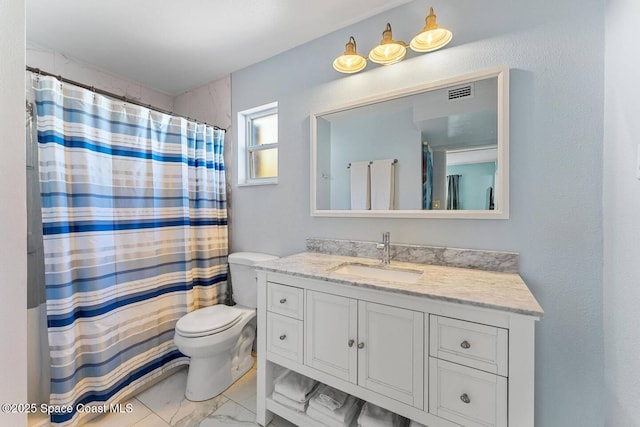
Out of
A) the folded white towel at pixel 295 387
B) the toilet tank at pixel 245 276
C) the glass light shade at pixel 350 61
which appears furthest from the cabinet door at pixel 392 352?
the glass light shade at pixel 350 61

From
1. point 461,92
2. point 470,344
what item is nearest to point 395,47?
point 461,92

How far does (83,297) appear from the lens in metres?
1.48

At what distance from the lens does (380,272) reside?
152 centimetres

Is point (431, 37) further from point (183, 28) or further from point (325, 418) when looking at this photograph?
point (325, 418)

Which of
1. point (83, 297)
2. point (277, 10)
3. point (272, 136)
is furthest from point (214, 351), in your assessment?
point (277, 10)

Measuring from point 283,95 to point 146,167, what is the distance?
1.11m

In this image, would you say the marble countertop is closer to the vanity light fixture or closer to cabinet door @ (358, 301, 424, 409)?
cabinet door @ (358, 301, 424, 409)

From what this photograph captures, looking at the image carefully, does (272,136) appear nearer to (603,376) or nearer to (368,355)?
(368,355)

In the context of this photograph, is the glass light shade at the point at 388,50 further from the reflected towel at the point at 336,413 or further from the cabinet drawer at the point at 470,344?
the reflected towel at the point at 336,413

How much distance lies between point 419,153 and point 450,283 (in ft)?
2.54

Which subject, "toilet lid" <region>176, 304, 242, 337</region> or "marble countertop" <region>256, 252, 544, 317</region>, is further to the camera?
"toilet lid" <region>176, 304, 242, 337</region>

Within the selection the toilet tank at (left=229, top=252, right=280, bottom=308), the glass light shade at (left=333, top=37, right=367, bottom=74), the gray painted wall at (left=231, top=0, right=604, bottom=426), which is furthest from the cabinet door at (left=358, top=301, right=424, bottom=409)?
the glass light shade at (left=333, top=37, right=367, bottom=74)

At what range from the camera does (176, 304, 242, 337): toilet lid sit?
160 cm

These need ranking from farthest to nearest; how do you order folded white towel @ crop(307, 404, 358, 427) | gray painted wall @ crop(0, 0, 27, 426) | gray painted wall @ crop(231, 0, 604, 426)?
folded white towel @ crop(307, 404, 358, 427), gray painted wall @ crop(231, 0, 604, 426), gray painted wall @ crop(0, 0, 27, 426)
